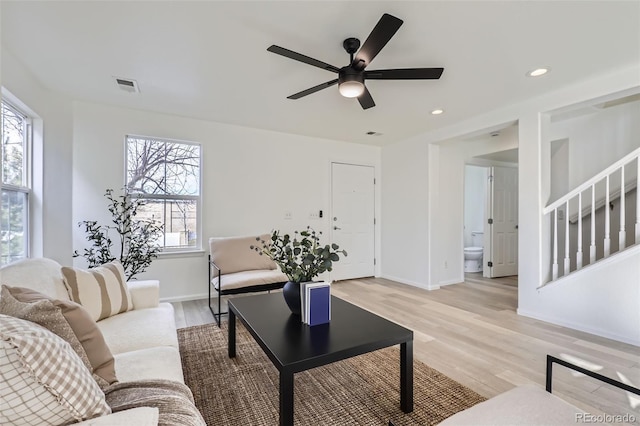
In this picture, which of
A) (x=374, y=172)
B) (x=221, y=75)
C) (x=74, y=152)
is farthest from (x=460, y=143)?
(x=74, y=152)

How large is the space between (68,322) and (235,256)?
2.43 m

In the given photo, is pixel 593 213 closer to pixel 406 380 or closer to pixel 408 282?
pixel 408 282

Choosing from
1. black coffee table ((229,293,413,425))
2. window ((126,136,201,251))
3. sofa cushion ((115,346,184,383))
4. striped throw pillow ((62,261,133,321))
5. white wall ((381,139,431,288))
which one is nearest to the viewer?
sofa cushion ((115,346,184,383))

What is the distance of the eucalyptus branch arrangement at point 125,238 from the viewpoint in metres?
3.20

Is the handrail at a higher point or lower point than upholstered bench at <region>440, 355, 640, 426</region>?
higher

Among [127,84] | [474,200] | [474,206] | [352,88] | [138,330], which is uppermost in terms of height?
[127,84]

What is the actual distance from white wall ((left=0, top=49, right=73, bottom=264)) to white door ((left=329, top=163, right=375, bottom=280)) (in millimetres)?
3317

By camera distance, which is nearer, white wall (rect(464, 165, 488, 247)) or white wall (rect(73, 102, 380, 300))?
A: white wall (rect(73, 102, 380, 300))

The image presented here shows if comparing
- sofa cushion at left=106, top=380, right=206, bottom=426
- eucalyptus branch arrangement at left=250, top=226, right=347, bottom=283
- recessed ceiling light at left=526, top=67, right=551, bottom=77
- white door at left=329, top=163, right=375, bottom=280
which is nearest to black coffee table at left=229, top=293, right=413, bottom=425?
eucalyptus branch arrangement at left=250, top=226, right=347, bottom=283

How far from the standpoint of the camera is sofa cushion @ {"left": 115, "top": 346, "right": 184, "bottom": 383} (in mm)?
1246

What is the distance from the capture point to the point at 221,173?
4.00 metres

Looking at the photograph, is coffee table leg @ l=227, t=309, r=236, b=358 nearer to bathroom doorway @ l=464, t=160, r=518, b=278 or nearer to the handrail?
the handrail

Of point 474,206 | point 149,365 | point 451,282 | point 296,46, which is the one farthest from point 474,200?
point 149,365

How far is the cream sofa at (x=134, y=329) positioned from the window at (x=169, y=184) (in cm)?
169
